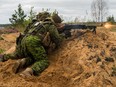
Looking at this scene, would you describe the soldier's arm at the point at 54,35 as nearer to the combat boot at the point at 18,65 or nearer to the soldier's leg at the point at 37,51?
the soldier's leg at the point at 37,51

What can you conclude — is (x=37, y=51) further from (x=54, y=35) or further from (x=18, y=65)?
(x=54, y=35)

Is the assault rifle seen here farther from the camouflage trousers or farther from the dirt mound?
the camouflage trousers

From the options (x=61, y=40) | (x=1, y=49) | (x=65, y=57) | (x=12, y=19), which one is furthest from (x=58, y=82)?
(x=12, y=19)

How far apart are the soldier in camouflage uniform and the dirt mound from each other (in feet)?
0.55

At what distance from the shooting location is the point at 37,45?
28.9 feet

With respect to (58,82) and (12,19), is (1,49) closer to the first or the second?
(58,82)

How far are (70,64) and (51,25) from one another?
3.50 ft

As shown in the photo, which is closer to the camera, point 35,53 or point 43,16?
point 35,53

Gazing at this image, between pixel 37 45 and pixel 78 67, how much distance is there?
1.02 meters

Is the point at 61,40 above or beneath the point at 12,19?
above

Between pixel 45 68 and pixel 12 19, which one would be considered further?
pixel 12 19

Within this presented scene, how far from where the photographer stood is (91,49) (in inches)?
355

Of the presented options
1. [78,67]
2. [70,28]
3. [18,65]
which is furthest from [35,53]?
[70,28]

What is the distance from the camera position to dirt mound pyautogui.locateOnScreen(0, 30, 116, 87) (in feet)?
26.3
